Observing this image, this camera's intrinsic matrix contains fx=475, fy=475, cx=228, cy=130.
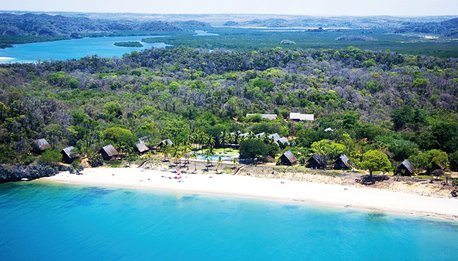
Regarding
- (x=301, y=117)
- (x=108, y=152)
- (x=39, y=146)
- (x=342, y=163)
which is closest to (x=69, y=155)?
(x=39, y=146)

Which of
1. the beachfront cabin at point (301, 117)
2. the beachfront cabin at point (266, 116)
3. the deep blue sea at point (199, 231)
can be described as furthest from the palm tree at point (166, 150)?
the beachfront cabin at point (301, 117)

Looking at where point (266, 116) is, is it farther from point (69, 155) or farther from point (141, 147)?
point (69, 155)

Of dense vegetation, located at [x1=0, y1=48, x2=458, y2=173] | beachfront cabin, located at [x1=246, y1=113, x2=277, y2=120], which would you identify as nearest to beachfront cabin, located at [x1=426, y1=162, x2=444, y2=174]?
dense vegetation, located at [x1=0, y1=48, x2=458, y2=173]

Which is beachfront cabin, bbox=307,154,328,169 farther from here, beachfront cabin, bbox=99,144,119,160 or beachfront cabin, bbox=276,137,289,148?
beachfront cabin, bbox=99,144,119,160

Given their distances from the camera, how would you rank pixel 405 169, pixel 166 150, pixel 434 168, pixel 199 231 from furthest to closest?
pixel 166 150 → pixel 434 168 → pixel 405 169 → pixel 199 231

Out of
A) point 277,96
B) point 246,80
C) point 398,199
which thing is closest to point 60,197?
point 398,199

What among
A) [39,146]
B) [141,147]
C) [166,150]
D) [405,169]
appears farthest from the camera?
[141,147]

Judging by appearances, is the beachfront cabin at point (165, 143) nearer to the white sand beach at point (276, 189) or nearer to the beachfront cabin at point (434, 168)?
the white sand beach at point (276, 189)
